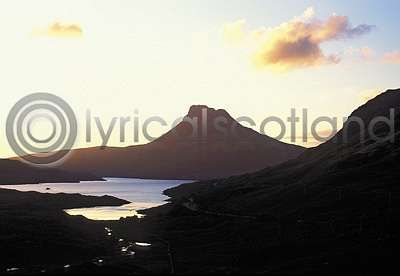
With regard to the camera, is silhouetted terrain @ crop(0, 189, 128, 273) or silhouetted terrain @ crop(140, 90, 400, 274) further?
silhouetted terrain @ crop(0, 189, 128, 273)

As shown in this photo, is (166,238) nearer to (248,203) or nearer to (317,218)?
(317,218)

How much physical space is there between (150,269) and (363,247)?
3007cm

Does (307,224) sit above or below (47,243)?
above

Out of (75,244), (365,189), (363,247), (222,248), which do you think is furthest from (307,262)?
(365,189)

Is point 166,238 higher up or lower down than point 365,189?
lower down

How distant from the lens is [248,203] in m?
161

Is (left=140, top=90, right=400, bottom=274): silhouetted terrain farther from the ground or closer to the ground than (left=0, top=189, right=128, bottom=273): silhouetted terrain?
farther from the ground

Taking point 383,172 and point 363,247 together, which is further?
point 383,172

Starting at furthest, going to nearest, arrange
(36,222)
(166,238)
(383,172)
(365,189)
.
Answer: (383,172) → (365,189) → (36,222) → (166,238)

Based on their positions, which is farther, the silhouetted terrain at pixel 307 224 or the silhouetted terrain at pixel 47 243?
the silhouetted terrain at pixel 47 243

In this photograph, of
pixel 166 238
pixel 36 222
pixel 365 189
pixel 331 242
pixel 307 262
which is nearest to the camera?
pixel 307 262

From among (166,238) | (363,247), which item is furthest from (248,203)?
(363,247)

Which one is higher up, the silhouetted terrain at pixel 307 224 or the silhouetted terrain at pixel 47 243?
the silhouetted terrain at pixel 307 224

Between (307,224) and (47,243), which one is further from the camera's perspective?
(307,224)
